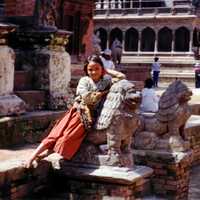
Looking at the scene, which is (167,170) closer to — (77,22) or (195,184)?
(195,184)

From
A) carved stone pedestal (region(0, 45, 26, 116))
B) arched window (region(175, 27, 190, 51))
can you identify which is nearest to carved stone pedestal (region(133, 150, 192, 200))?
carved stone pedestal (region(0, 45, 26, 116))

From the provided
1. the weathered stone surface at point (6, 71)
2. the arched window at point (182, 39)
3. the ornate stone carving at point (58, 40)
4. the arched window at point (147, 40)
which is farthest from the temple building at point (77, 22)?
the arched window at point (147, 40)

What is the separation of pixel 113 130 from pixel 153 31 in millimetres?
38852

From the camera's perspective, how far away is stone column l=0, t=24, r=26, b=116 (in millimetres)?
8039

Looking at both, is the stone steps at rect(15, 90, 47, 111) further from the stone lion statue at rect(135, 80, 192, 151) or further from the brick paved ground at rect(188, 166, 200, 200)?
the brick paved ground at rect(188, 166, 200, 200)

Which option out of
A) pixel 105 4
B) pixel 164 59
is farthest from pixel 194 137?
pixel 105 4

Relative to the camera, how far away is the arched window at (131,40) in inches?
1799

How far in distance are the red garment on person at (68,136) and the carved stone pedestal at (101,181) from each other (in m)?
0.20

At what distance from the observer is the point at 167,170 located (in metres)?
7.79

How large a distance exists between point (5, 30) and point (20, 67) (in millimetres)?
1924

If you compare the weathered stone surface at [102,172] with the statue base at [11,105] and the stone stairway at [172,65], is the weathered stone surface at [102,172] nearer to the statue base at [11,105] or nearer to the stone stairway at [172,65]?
the statue base at [11,105]

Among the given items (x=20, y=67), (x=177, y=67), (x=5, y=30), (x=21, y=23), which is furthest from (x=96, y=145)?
(x=177, y=67)

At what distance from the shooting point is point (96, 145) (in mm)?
6277

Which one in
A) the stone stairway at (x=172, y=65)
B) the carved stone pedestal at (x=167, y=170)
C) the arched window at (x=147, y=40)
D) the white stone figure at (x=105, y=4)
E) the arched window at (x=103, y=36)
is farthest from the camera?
the white stone figure at (x=105, y=4)
